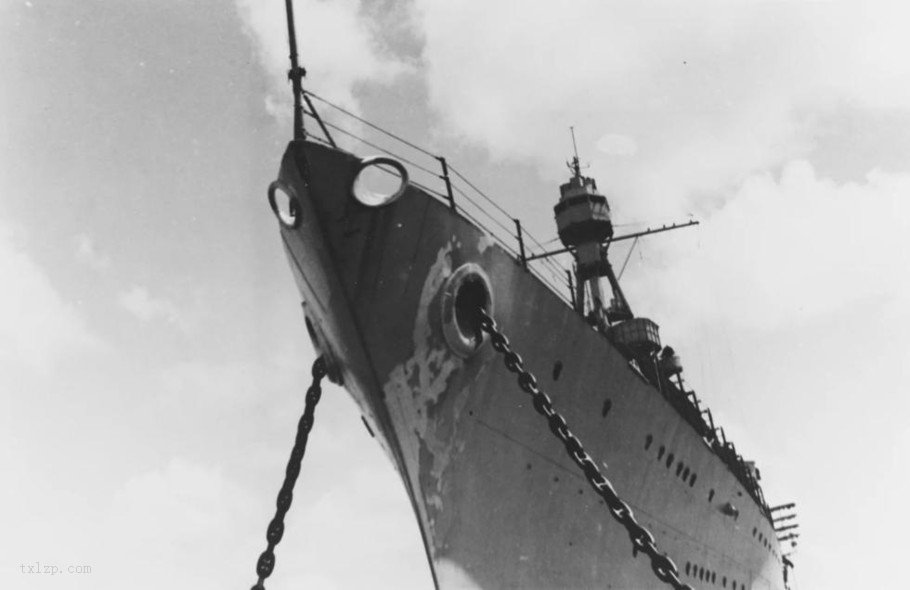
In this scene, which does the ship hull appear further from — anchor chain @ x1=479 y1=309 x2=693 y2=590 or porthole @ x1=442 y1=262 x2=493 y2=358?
anchor chain @ x1=479 y1=309 x2=693 y2=590

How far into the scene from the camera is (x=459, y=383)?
18.3 feet

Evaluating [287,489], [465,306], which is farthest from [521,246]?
[287,489]

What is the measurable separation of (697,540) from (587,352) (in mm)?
5213

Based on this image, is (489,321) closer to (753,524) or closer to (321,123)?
(321,123)

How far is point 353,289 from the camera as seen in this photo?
513 centimetres

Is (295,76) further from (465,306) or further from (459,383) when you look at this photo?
(459,383)

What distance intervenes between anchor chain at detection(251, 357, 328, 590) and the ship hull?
564 mm

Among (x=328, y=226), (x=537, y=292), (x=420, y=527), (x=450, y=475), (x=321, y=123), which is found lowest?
(x=420, y=527)

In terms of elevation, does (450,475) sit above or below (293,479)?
above

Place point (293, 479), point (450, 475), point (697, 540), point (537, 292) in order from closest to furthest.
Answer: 1. point (293, 479)
2. point (450, 475)
3. point (537, 292)
4. point (697, 540)

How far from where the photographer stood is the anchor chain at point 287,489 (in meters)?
4.18

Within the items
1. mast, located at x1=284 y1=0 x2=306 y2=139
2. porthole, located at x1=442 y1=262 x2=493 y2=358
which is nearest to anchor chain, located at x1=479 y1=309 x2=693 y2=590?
porthole, located at x1=442 y1=262 x2=493 y2=358

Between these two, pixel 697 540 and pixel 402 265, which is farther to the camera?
pixel 697 540

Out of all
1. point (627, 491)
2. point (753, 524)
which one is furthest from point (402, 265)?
point (753, 524)
